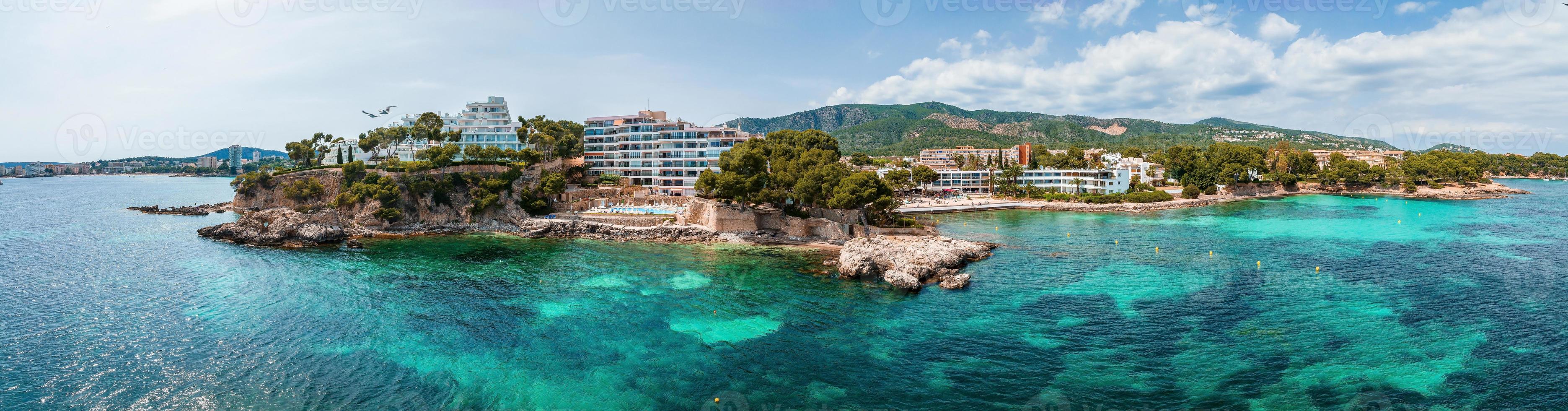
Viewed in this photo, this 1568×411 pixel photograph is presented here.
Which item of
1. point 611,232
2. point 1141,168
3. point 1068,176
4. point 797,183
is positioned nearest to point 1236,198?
point 1141,168

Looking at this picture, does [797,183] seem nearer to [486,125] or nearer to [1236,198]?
[486,125]

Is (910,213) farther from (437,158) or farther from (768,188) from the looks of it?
(437,158)

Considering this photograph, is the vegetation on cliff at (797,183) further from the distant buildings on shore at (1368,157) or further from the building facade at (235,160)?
the building facade at (235,160)

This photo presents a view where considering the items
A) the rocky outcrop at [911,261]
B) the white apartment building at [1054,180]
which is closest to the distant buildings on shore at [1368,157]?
the white apartment building at [1054,180]

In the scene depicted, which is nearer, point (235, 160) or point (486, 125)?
point (486, 125)

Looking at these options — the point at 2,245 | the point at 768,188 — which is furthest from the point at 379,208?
the point at 768,188

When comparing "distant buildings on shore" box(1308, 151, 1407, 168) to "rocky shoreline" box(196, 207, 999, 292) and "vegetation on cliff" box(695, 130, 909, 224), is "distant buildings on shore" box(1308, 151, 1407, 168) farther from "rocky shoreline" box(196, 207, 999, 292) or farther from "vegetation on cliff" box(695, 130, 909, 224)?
"rocky shoreline" box(196, 207, 999, 292)
